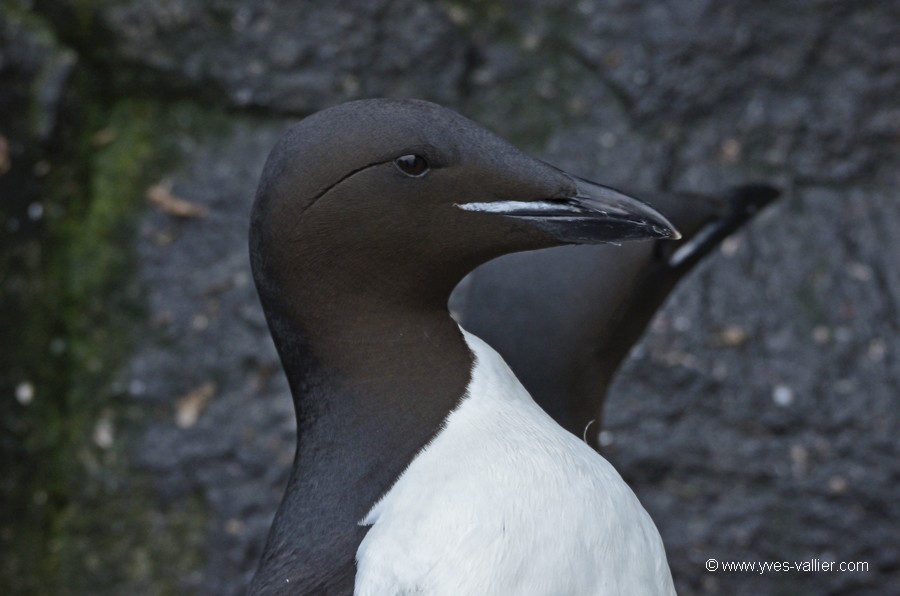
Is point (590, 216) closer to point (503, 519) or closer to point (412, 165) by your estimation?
point (412, 165)

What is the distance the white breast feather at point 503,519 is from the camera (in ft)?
4.96

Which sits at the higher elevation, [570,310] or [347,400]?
[347,400]

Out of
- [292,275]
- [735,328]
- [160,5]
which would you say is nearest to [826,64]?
[735,328]

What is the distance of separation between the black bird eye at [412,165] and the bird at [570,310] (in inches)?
29.6

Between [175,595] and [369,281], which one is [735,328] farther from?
[369,281]

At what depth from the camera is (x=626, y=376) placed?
3311 mm

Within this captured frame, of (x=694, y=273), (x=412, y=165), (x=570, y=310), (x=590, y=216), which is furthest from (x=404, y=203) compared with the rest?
(x=694, y=273)

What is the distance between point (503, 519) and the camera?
1542 millimetres

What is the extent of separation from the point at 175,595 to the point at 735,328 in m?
1.71

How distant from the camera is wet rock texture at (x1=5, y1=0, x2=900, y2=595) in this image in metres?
3.20

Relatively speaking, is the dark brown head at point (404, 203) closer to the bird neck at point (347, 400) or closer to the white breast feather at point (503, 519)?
the bird neck at point (347, 400)

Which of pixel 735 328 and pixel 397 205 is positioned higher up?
pixel 397 205

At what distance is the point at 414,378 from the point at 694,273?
6.30 ft

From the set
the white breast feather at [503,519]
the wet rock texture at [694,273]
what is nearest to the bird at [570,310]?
the white breast feather at [503,519]
